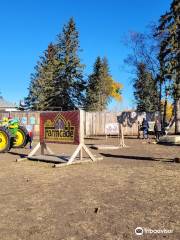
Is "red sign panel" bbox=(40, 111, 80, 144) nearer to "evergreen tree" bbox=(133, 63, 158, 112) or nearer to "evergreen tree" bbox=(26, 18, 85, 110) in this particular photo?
"evergreen tree" bbox=(26, 18, 85, 110)

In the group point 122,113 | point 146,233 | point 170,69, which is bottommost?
point 146,233

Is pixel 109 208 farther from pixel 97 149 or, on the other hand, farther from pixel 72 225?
pixel 97 149

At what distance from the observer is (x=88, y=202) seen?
6781 millimetres

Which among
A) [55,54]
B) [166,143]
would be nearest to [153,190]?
[166,143]

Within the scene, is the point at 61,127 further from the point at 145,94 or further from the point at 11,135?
the point at 145,94

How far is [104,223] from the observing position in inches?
217

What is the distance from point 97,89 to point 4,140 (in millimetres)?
53950

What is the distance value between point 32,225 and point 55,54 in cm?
5280

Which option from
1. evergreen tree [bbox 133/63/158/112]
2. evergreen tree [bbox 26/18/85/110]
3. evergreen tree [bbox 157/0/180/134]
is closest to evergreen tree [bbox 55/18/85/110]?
evergreen tree [bbox 26/18/85/110]

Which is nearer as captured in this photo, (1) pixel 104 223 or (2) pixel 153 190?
(1) pixel 104 223

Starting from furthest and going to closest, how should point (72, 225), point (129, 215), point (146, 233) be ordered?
point (129, 215)
point (72, 225)
point (146, 233)

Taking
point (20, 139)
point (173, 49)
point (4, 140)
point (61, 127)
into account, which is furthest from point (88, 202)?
point (173, 49)

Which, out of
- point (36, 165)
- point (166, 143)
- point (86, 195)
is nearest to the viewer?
point (86, 195)

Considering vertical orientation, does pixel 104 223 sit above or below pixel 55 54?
below
